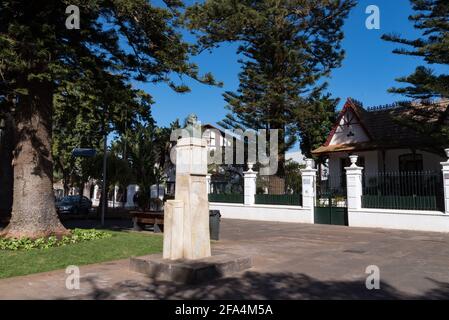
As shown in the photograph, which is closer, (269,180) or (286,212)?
(286,212)

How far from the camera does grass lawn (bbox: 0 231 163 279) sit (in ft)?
26.7

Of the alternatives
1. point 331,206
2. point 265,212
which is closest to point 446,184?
point 331,206

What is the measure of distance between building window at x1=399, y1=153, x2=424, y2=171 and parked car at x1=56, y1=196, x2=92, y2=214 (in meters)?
20.4

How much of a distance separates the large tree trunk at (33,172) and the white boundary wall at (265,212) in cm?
1192

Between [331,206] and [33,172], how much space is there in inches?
512

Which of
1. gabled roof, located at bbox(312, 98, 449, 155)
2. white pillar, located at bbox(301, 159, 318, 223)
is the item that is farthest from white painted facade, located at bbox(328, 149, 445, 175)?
white pillar, located at bbox(301, 159, 318, 223)

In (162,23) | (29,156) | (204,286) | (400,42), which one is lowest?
(204,286)

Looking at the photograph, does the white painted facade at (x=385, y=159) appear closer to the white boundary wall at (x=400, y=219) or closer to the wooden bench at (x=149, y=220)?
the white boundary wall at (x=400, y=219)

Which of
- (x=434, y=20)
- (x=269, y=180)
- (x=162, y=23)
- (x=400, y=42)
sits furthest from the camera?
(x=269, y=180)

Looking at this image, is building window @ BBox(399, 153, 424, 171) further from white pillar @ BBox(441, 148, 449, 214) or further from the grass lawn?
the grass lawn

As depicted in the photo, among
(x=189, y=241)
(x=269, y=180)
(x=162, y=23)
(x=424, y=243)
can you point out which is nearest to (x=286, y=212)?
(x=269, y=180)

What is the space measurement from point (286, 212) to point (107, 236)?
432 inches

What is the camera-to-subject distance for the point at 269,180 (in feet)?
85.3

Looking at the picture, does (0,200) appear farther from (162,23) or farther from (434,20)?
(434,20)
